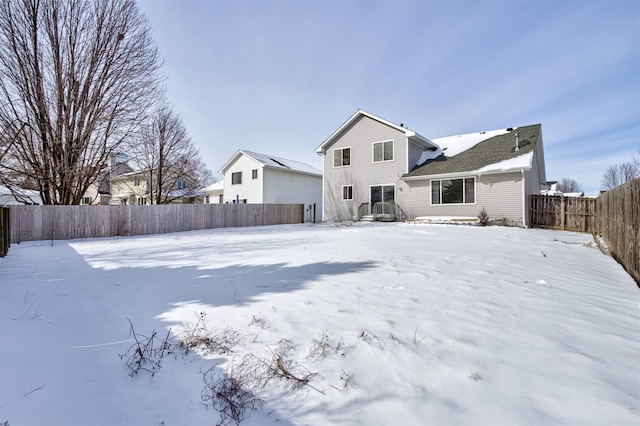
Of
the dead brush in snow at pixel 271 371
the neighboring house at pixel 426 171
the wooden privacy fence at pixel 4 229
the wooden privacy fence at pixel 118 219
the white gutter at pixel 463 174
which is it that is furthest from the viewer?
the neighboring house at pixel 426 171

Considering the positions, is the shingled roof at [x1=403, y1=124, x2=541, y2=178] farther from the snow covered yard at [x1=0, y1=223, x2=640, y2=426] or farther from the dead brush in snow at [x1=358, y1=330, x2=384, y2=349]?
the dead brush in snow at [x1=358, y1=330, x2=384, y2=349]

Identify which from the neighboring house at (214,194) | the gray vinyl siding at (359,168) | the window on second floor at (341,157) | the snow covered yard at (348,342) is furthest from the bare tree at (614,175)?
the neighboring house at (214,194)

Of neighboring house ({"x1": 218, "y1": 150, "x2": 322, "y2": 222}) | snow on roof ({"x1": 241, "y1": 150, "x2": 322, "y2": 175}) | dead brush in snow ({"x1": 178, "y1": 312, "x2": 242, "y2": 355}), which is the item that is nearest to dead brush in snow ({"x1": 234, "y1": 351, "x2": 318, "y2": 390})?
dead brush in snow ({"x1": 178, "y1": 312, "x2": 242, "y2": 355})

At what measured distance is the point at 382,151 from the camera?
16.9 metres

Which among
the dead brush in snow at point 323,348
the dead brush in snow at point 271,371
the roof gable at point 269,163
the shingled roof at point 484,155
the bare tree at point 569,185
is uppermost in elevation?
the bare tree at point 569,185

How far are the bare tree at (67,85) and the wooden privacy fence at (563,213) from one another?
766 inches

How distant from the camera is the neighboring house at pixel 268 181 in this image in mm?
22078

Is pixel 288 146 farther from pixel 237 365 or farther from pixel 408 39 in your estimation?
pixel 237 365

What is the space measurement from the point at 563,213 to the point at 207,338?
1637cm

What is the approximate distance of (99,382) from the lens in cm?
194

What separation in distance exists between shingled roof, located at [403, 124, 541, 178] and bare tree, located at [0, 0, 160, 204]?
1452 cm

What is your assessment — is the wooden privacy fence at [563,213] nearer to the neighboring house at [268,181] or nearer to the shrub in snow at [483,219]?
the shrub in snow at [483,219]

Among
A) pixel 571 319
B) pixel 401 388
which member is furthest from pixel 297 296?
pixel 571 319

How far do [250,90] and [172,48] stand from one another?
417cm
